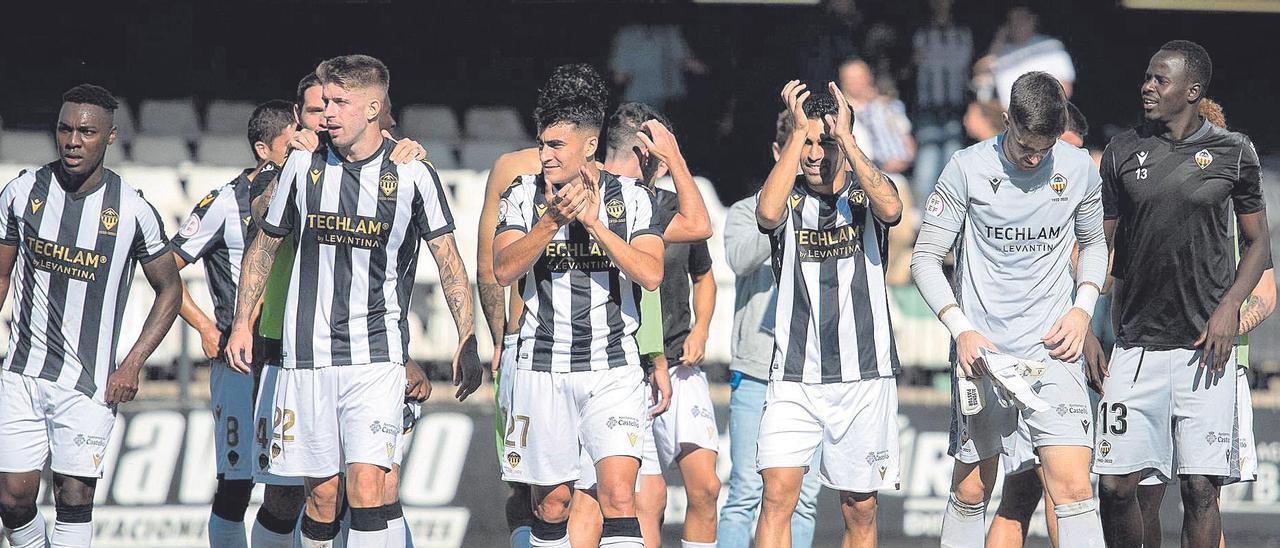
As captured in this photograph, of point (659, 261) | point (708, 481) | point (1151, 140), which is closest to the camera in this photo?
point (659, 261)

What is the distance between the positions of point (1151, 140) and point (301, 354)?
11.2 ft

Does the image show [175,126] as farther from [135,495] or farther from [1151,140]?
[1151,140]

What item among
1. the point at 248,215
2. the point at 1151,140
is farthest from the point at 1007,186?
the point at 248,215

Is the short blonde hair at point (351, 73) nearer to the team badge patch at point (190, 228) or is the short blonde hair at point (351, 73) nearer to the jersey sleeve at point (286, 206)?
the jersey sleeve at point (286, 206)

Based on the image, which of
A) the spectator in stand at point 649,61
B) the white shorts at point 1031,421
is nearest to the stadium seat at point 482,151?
the spectator in stand at point 649,61

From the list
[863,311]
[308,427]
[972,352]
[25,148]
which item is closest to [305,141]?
[308,427]

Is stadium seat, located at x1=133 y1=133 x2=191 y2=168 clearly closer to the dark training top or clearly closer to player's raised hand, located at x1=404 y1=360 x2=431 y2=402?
player's raised hand, located at x1=404 y1=360 x2=431 y2=402

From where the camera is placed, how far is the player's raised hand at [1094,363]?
20.7 ft

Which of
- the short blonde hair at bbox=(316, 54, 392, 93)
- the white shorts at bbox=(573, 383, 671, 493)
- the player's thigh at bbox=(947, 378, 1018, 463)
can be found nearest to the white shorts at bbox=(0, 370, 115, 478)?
the short blonde hair at bbox=(316, 54, 392, 93)

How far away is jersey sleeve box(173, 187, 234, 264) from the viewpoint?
699 cm

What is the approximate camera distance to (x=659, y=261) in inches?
233

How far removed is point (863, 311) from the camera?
6.39m

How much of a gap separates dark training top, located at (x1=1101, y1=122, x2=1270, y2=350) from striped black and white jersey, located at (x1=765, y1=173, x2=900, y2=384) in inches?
39.6

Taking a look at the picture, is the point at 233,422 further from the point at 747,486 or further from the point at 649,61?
the point at 649,61
